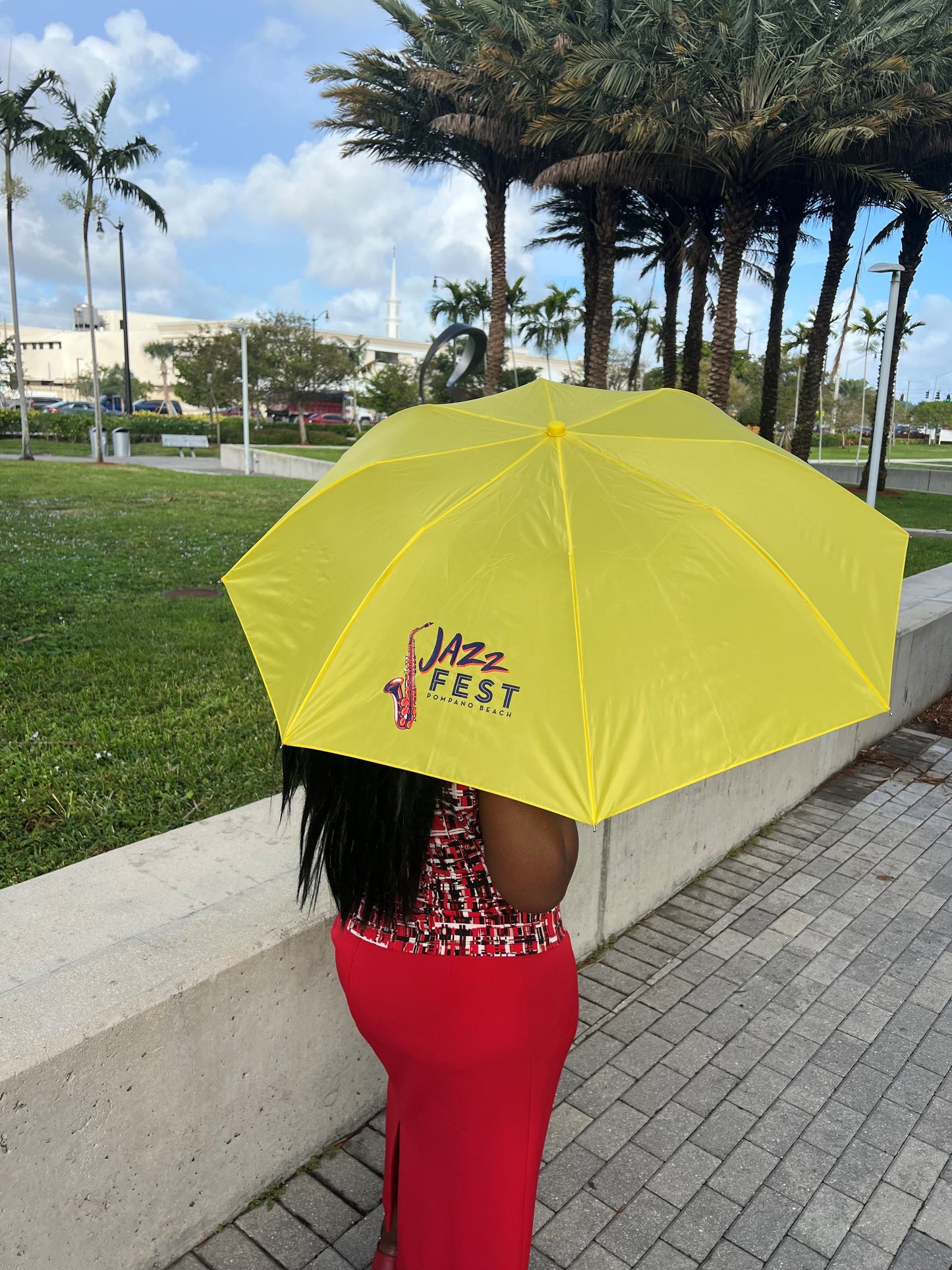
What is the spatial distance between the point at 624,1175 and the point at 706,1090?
1.59 feet

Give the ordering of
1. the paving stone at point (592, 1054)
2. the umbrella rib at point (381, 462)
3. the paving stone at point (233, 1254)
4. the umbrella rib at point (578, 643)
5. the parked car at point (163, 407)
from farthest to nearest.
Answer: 1. the parked car at point (163, 407)
2. the paving stone at point (592, 1054)
3. the paving stone at point (233, 1254)
4. the umbrella rib at point (381, 462)
5. the umbrella rib at point (578, 643)

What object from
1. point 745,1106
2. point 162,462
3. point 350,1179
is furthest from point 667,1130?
point 162,462

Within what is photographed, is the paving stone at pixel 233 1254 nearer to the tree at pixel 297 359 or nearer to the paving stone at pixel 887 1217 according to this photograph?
the paving stone at pixel 887 1217

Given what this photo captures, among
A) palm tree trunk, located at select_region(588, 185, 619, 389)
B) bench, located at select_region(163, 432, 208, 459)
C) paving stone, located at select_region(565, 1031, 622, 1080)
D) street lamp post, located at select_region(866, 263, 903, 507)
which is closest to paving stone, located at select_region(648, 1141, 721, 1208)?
paving stone, located at select_region(565, 1031, 622, 1080)

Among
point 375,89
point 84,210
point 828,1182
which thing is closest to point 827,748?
point 828,1182

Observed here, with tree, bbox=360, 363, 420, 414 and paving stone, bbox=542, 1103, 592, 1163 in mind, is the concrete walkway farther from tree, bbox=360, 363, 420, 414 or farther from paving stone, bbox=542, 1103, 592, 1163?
paving stone, bbox=542, 1103, 592, 1163

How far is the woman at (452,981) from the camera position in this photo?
4.99 ft

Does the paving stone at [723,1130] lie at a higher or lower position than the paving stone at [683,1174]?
higher

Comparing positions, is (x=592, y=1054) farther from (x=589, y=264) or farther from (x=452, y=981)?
(x=589, y=264)

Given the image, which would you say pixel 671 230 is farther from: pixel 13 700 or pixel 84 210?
pixel 13 700

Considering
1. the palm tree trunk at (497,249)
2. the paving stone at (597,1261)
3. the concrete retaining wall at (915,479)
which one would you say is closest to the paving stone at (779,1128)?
the paving stone at (597,1261)

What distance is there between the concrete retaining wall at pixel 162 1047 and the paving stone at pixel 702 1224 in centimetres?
93

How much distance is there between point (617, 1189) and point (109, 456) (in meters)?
34.3

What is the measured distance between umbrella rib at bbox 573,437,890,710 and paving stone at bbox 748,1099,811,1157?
5.83 ft
